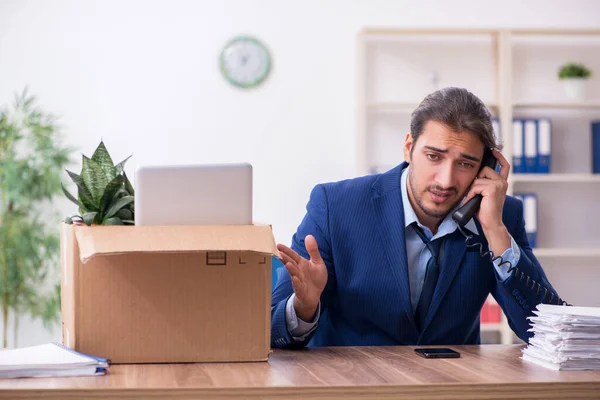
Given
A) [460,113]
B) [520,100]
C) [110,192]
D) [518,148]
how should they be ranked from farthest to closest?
1. [520,100]
2. [518,148]
3. [460,113]
4. [110,192]

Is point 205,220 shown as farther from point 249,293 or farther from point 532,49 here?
point 532,49

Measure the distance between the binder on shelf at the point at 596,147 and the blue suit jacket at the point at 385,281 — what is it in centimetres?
268

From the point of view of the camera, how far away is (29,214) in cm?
423

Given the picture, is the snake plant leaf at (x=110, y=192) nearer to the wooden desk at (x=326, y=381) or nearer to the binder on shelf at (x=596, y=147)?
the wooden desk at (x=326, y=381)

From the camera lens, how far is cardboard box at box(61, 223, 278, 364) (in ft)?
5.09

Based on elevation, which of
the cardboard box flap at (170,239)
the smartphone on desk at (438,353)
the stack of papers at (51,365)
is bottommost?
the smartphone on desk at (438,353)

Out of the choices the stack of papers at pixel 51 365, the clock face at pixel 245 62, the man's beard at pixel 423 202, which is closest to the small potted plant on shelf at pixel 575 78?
the clock face at pixel 245 62

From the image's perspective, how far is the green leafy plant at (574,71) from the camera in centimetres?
459

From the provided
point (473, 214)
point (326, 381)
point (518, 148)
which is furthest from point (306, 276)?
point (518, 148)

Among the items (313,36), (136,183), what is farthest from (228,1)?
(136,183)

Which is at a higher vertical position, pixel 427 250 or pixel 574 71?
pixel 574 71

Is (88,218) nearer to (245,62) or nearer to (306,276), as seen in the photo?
(306,276)

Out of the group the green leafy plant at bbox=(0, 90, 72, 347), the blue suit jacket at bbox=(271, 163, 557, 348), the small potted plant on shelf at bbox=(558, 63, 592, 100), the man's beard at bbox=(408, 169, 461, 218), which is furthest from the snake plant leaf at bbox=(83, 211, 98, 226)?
the small potted plant on shelf at bbox=(558, 63, 592, 100)

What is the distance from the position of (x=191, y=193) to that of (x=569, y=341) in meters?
0.79
